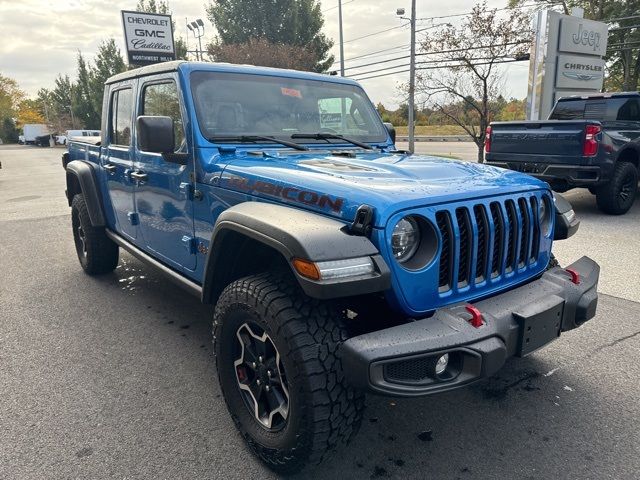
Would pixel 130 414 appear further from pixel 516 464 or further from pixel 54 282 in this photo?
pixel 54 282

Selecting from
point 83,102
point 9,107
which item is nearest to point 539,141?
point 83,102

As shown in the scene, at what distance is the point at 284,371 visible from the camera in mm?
2062

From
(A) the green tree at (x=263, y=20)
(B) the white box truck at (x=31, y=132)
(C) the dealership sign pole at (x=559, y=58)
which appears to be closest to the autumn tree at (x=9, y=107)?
(B) the white box truck at (x=31, y=132)

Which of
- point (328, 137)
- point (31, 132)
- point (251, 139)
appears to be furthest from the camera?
point (31, 132)

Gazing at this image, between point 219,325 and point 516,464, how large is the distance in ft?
5.10

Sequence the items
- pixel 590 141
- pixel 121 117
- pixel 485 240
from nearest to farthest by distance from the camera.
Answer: pixel 485 240 → pixel 121 117 → pixel 590 141

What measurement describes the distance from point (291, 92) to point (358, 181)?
144 centimetres

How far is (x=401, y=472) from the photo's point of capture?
87.1 inches

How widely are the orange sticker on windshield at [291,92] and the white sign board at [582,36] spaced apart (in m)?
11.1

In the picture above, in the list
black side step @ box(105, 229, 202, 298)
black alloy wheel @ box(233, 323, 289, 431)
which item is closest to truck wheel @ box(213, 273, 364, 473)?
black alloy wheel @ box(233, 323, 289, 431)

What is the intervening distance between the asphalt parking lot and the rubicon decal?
123cm

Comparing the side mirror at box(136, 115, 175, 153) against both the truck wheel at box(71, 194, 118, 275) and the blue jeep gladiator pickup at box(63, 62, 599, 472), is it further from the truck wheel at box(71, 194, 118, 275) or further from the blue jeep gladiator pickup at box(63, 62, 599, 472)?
the truck wheel at box(71, 194, 118, 275)

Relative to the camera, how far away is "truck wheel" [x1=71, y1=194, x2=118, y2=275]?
4.77 meters

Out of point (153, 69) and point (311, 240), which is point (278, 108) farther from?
point (311, 240)
